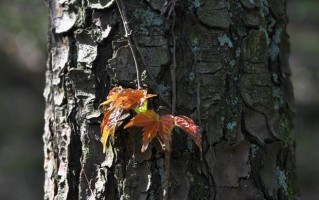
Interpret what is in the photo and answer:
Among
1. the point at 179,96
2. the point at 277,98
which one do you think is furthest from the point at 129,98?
the point at 277,98

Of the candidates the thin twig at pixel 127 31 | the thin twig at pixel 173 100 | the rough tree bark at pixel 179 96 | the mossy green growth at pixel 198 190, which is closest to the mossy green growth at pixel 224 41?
the rough tree bark at pixel 179 96

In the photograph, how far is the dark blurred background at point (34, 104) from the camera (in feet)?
16.9

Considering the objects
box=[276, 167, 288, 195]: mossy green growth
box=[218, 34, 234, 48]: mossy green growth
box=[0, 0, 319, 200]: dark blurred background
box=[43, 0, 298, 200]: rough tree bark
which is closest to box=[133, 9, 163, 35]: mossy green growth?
box=[43, 0, 298, 200]: rough tree bark

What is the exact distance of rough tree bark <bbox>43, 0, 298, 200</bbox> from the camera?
1.52 m

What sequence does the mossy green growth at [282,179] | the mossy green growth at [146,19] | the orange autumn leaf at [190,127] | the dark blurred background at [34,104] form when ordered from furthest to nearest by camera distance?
1. the dark blurred background at [34,104]
2. the mossy green growth at [282,179]
3. the mossy green growth at [146,19]
4. the orange autumn leaf at [190,127]

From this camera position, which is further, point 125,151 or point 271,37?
point 271,37

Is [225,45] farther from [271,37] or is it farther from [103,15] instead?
[103,15]

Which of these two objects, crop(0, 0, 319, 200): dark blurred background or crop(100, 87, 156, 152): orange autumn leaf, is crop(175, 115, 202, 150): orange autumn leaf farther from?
crop(0, 0, 319, 200): dark blurred background

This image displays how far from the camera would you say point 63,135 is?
1651 millimetres

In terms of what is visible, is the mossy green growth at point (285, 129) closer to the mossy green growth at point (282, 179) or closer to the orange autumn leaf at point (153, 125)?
the mossy green growth at point (282, 179)

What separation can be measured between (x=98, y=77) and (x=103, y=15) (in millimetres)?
164

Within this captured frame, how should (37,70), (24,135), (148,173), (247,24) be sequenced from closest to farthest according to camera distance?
(148,173) → (247,24) → (37,70) → (24,135)

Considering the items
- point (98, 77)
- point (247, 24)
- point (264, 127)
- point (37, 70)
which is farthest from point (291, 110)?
point (37, 70)

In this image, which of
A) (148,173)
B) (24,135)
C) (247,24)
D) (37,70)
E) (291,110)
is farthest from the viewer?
(24,135)
